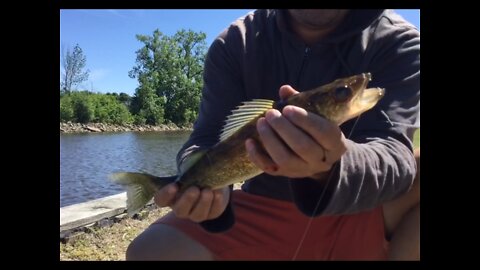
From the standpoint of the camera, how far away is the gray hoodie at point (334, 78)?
1.92 metres

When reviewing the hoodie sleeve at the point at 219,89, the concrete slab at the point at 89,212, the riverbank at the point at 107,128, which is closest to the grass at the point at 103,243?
the concrete slab at the point at 89,212

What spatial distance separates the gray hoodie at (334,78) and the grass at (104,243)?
101 cm

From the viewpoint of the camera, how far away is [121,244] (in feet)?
13.0

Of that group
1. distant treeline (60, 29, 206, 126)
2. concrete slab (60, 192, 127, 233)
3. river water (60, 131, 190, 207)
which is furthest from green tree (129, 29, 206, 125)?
concrete slab (60, 192, 127, 233)

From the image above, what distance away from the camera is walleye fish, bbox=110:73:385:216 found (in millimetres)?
1771

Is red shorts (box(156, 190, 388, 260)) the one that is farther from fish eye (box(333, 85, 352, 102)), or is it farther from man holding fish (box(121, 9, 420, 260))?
fish eye (box(333, 85, 352, 102))

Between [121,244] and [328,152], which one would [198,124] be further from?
[121,244]

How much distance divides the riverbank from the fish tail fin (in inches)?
1277

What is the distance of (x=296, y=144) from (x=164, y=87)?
44.2 metres

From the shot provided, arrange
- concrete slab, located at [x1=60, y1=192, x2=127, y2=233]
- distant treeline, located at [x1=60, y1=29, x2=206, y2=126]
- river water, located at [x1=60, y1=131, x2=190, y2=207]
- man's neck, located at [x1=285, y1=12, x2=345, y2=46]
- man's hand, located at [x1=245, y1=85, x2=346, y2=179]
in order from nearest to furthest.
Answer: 1. man's hand, located at [x1=245, y1=85, x2=346, y2=179]
2. man's neck, located at [x1=285, y1=12, x2=345, y2=46]
3. concrete slab, located at [x1=60, y1=192, x2=127, y2=233]
4. river water, located at [x1=60, y1=131, x2=190, y2=207]
5. distant treeline, located at [x1=60, y1=29, x2=206, y2=126]

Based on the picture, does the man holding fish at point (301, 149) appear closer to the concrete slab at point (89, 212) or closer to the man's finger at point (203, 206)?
the man's finger at point (203, 206)

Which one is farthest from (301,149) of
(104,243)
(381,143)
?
(104,243)

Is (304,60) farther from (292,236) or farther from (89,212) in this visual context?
(89,212)

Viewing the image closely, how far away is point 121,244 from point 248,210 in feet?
6.06
